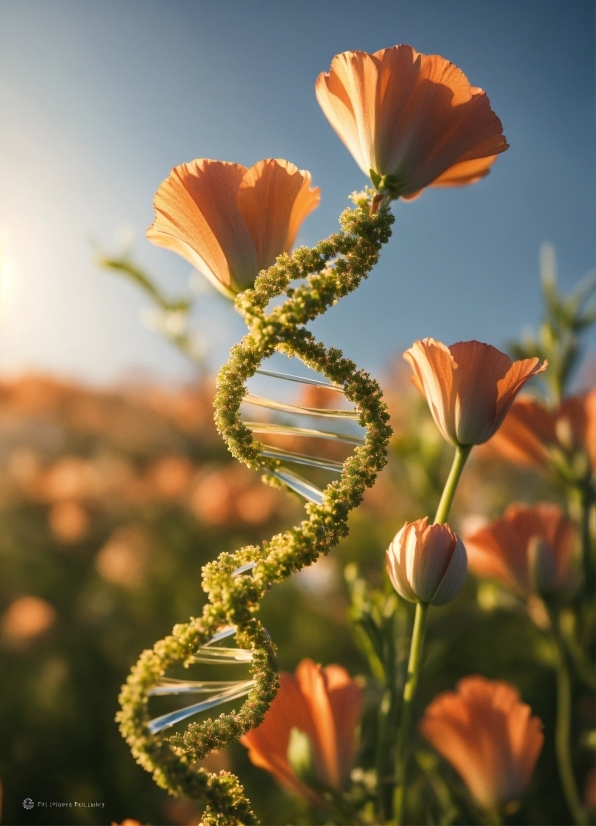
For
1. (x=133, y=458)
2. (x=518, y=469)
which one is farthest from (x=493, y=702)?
(x=133, y=458)

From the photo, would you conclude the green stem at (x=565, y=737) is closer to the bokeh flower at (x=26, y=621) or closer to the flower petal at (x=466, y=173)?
the flower petal at (x=466, y=173)

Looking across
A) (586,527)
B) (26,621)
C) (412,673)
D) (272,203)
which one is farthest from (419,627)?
(26,621)

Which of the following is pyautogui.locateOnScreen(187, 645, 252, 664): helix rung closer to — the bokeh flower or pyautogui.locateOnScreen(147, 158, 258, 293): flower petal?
pyautogui.locateOnScreen(147, 158, 258, 293): flower petal

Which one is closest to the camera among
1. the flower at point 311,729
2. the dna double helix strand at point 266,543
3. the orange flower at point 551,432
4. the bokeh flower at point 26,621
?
the dna double helix strand at point 266,543

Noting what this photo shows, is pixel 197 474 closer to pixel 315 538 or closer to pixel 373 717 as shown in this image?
pixel 373 717

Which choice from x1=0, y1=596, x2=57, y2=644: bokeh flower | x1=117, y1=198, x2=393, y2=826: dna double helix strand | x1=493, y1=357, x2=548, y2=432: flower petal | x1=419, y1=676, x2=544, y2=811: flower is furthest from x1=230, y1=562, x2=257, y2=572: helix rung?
x1=0, y1=596, x2=57, y2=644: bokeh flower

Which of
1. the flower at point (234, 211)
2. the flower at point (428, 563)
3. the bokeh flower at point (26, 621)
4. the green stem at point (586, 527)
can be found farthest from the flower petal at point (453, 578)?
the bokeh flower at point (26, 621)
